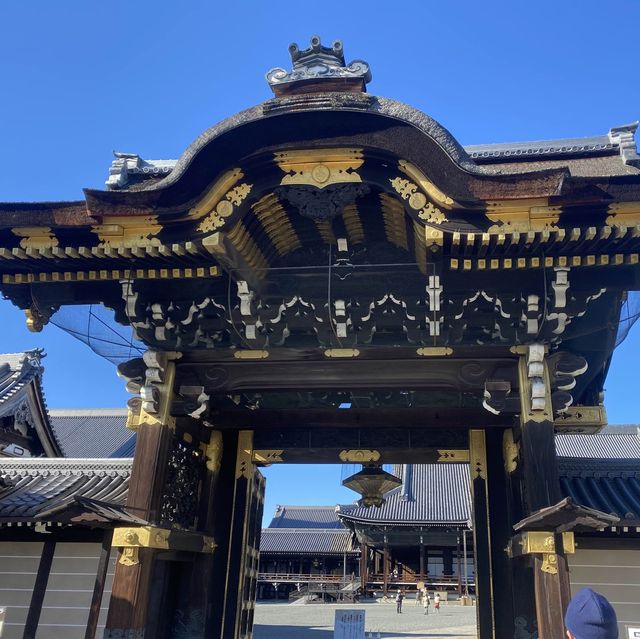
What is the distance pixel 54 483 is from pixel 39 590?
1.83 meters

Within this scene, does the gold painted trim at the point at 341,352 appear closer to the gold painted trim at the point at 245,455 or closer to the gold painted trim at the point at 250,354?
the gold painted trim at the point at 250,354

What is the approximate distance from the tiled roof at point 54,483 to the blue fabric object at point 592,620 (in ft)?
21.7

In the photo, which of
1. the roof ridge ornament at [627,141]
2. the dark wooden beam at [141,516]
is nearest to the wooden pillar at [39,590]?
the dark wooden beam at [141,516]

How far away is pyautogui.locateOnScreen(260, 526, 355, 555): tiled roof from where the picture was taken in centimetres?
4203

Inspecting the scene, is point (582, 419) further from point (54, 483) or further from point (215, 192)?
point (54, 483)

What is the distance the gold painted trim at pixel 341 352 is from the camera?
693cm

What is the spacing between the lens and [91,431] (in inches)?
1487

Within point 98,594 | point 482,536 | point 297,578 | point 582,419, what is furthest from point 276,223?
point 297,578

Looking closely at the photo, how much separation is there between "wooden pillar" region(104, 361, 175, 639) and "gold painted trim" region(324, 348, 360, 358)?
2003 millimetres

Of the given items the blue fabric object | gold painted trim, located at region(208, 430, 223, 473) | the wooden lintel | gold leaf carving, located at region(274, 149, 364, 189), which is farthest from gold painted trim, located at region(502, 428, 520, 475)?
the blue fabric object

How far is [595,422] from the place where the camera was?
8.66 m

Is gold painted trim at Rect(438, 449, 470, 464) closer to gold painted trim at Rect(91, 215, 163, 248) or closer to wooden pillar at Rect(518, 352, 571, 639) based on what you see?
wooden pillar at Rect(518, 352, 571, 639)

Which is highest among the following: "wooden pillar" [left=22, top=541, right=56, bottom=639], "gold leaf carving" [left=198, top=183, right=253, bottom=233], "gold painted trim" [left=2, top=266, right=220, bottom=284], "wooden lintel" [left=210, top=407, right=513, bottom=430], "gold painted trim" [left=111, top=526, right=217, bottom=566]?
"gold leaf carving" [left=198, top=183, right=253, bottom=233]

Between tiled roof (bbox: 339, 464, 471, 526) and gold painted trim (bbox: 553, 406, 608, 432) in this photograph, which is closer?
gold painted trim (bbox: 553, 406, 608, 432)
